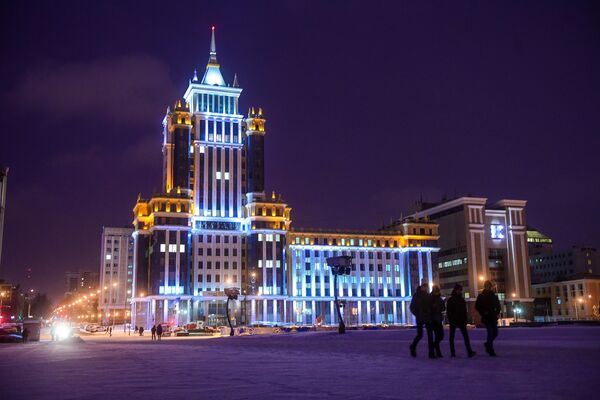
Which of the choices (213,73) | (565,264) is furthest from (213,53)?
(565,264)

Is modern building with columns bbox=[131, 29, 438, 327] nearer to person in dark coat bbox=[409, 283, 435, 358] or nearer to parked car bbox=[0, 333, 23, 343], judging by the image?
parked car bbox=[0, 333, 23, 343]

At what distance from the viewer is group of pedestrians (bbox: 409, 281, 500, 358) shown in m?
18.8

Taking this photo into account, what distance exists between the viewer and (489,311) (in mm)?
19016

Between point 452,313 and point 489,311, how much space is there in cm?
113

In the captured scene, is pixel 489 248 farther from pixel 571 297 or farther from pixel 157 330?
pixel 157 330

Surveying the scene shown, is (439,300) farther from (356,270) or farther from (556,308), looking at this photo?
(556,308)

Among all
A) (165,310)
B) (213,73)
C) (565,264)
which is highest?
(213,73)

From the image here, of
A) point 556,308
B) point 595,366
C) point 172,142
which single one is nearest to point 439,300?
point 595,366

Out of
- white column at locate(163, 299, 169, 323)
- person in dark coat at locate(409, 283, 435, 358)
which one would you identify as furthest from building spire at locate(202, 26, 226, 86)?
person in dark coat at locate(409, 283, 435, 358)

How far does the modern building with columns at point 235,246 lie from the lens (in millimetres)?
119750

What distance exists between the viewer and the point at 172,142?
431 feet

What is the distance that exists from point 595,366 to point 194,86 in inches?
4903

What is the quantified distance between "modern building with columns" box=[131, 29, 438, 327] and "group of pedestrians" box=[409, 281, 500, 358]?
9968cm

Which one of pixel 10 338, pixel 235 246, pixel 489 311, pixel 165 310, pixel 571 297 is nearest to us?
pixel 489 311
